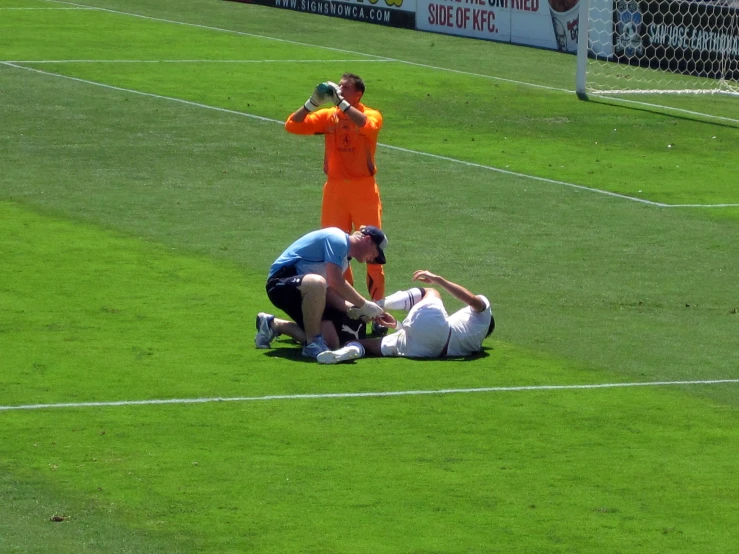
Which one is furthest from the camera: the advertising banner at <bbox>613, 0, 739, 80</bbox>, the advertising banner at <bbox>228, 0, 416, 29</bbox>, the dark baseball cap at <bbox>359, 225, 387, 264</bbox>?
the advertising banner at <bbox>228, 0, 416, 29</bbox>

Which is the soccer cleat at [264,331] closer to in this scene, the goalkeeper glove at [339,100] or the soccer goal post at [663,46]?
the goalkeeper glove at [339,100]

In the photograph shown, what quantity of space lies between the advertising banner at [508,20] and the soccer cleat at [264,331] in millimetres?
22362

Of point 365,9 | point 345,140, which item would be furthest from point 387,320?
point 365,9

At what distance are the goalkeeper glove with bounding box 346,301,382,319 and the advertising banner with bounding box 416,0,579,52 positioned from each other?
22.5 meters

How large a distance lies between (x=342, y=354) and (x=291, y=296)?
61 centimetres

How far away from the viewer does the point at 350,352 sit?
11609 millimetres

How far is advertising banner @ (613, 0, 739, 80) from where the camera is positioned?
30312mm

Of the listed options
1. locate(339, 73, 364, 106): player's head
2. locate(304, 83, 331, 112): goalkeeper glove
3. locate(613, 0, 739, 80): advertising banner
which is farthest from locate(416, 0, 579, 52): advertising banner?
locate(304, 83, 331, 112): goalkeeper glove

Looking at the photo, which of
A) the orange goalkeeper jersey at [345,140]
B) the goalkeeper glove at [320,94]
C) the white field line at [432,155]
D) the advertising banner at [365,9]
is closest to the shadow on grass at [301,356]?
the orange goalkeeper jersey at [345,140]

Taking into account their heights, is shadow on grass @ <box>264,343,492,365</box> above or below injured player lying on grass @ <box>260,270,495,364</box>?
below

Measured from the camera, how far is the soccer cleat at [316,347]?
11617mm

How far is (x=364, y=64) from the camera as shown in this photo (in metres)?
30.6

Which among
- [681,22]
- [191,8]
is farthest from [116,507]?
[191,8]

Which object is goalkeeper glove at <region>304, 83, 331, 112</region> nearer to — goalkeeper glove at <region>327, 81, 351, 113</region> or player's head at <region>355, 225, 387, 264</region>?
goalkeeper glove at <region>327, 81, 351, 113</region>
